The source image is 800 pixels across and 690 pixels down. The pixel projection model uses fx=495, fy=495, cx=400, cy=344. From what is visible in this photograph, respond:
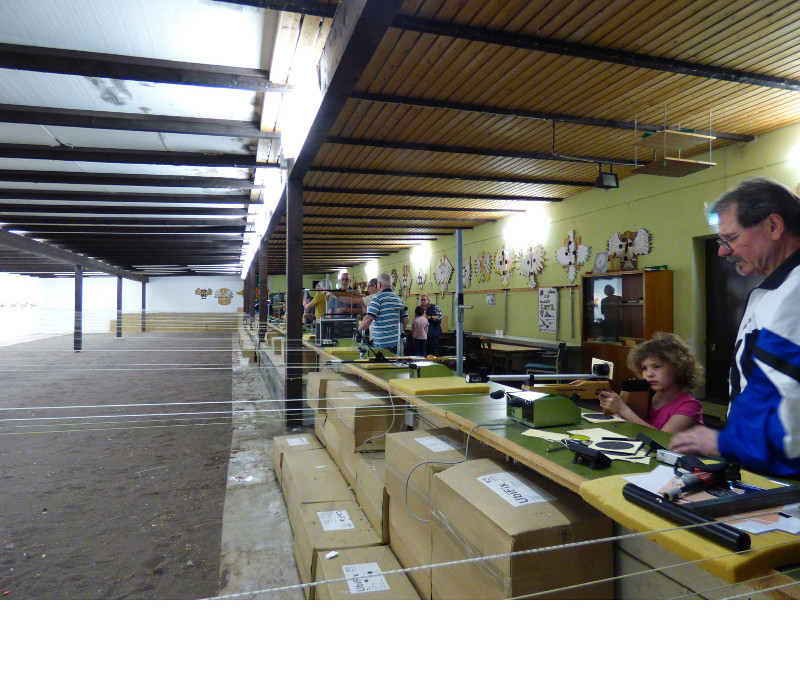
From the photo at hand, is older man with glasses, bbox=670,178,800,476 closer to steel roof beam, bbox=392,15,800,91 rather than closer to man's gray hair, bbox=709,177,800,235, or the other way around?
man's gray hair, bbox=709,177,800,235

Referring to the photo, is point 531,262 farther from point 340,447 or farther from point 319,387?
point 340,447

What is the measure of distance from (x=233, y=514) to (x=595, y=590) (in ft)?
7.94

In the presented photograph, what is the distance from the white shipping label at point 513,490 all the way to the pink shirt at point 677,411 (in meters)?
0.80

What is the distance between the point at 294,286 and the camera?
537 centimetres

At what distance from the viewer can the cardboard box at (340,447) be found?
2998 mm

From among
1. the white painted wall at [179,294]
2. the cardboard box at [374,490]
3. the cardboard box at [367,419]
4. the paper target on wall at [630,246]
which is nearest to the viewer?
the cardboard box at [374,490]

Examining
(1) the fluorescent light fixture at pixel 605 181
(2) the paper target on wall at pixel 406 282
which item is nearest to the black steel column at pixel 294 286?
(1) the fluorescent light fixture at pixel 605 181

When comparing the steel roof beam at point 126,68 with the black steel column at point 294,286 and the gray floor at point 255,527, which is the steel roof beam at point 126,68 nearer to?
the black steel column at point 294,286

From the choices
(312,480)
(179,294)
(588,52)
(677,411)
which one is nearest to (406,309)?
(312,480)

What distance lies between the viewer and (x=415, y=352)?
8727mm

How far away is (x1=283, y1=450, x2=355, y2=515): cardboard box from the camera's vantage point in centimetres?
280

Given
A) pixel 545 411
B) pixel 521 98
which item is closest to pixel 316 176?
pixel 521 98
